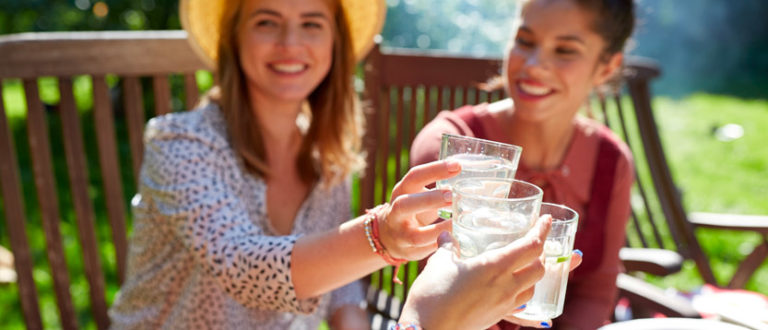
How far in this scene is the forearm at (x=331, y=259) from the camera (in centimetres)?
150

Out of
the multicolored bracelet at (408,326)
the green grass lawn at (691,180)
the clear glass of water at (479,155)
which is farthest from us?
the green grass lawn at (691,180)

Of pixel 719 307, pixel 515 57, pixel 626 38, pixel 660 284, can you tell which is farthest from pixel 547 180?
pixel 660 284

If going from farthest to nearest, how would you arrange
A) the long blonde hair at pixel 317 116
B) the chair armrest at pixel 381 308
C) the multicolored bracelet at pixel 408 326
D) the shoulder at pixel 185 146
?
1. the chair armrest at pixel 381 308
2. the long blonde hair at pixel 317 116
3. the shoulder at pixel 185 146
4. the multicolored bracelet at pixel 408 326

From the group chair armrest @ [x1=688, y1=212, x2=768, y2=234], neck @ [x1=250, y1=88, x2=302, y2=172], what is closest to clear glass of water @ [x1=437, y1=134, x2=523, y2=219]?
neck @ [x1=250, y1=88, x2=302, y2=172]

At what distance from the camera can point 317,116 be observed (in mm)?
2484

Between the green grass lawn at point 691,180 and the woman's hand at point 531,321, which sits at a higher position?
the woman's hand at point 531,321

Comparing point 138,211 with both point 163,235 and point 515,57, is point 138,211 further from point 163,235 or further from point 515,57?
point 515,57

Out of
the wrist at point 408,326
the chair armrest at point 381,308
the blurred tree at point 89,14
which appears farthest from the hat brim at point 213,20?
the blurred tree at point 89,14

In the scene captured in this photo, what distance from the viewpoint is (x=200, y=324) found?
2053mm

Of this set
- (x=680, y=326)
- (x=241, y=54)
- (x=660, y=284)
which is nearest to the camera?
(x=680, y=326)

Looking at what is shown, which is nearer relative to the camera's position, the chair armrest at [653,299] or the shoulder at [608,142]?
the chair armrest at [653,299]

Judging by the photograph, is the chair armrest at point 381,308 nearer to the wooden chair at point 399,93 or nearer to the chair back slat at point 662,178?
the wooden chair at point 399,93

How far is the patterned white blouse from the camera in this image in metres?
1.64

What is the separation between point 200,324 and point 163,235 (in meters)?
0.31
